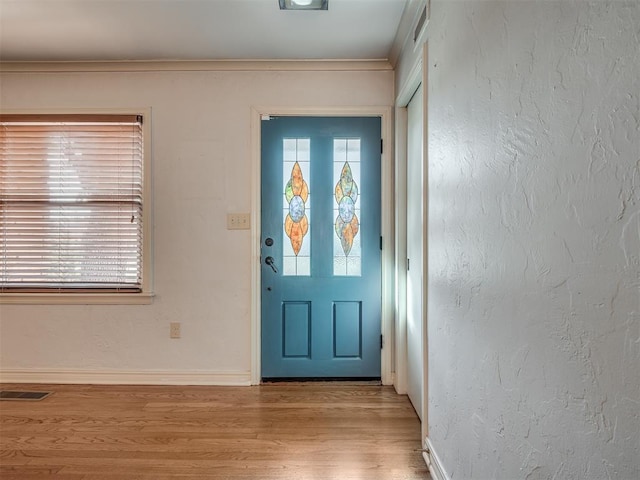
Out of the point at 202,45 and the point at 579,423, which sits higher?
the point at 202,45

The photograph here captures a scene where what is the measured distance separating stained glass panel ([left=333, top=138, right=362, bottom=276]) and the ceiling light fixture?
0.85 meters

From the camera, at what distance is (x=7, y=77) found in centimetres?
259

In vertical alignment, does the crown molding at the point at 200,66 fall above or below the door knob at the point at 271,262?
above

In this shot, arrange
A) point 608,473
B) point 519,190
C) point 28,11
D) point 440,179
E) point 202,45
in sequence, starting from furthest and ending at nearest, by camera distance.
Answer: point 202,45 < point 28,11 < point 440,179 < point 519,190 < point 608,473

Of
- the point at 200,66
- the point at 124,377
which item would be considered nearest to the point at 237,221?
the point at 200,66

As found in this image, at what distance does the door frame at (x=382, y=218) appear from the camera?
252 cm

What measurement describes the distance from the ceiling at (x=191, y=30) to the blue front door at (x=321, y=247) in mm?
482

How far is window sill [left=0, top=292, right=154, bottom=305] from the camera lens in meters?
2.54

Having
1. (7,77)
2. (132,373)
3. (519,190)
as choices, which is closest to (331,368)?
(132,373)

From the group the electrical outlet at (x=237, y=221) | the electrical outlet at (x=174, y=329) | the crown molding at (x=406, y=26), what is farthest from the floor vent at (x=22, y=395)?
the crown molding at (x=406, y=26)

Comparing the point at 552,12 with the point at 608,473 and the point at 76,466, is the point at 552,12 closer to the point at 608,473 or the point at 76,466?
the point at 608,473

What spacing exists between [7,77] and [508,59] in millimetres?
3334

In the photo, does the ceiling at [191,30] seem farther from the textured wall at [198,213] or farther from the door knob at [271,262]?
the door knob at [271,262]

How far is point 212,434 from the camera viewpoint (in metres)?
1.89
